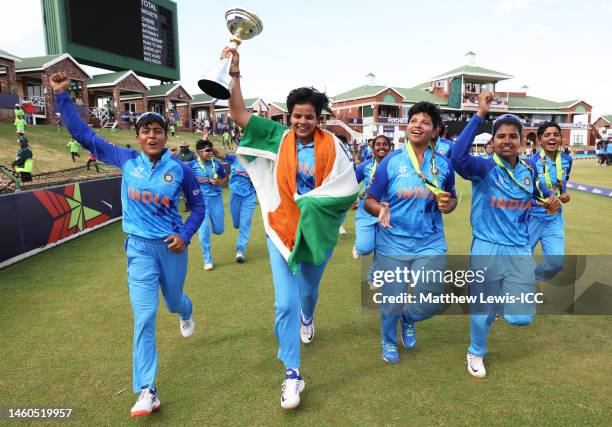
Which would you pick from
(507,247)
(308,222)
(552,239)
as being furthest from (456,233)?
(308,222)

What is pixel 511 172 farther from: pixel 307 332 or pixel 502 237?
pixel 307 332

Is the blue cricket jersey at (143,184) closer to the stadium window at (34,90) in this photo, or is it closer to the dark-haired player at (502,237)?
the dark-haired player at (502,237)

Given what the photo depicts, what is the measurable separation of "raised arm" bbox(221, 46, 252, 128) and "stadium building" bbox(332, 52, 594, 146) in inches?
1869

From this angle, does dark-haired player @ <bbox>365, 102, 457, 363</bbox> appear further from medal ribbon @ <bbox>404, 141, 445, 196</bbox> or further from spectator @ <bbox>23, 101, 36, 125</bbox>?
spectator @ <bbox>23, 101, 36, 125</bbox>

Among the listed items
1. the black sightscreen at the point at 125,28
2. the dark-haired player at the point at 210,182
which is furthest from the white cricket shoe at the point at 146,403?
the black sightscreen at the point at 125,28

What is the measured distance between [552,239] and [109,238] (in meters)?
8.72

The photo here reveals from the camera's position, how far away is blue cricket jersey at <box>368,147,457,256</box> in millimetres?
3623

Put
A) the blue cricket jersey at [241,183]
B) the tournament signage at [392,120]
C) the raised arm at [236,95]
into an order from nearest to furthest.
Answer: the raised arm at [236,95] < the blue cricket jersey at [241,183] < the tournament signage at [392,120]

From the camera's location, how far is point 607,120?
70.2m

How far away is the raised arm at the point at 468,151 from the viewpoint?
3.26 m

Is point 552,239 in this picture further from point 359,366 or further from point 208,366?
point 208,366

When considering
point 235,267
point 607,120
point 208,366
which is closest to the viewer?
point 208,366

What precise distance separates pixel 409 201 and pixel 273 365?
1.93m

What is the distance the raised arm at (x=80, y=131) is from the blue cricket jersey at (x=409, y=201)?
2.22 metres
